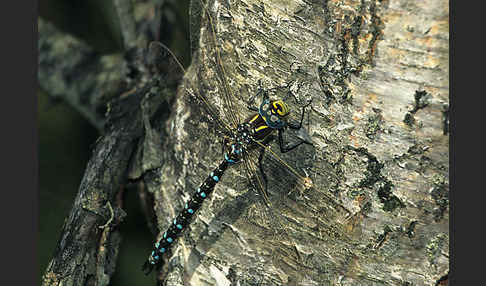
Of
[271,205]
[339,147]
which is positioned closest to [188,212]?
[271,205]

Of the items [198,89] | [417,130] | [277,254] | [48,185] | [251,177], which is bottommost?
[48,185]

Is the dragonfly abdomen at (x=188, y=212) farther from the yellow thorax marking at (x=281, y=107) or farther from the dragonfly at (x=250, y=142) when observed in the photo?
the yellow thorax marking at (x=281, y=107)

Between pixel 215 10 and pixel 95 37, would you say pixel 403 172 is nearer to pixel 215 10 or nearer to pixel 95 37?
pixel 215 10

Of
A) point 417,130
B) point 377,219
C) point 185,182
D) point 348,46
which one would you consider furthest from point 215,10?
point 377,219

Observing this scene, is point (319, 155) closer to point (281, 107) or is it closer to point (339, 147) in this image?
point (339, 147)

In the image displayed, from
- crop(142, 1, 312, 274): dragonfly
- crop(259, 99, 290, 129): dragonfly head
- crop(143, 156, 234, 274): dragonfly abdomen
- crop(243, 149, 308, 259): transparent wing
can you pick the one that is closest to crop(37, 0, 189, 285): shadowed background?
crop(143, 156, 234, 274): dragonfly abdomen

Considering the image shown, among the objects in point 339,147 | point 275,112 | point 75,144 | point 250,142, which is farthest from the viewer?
point 75,144
